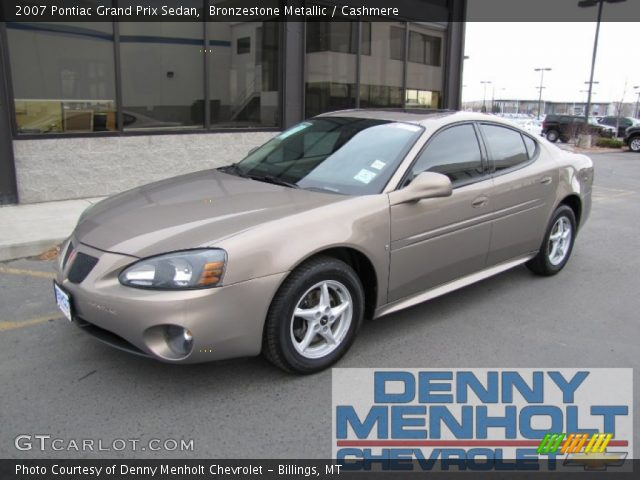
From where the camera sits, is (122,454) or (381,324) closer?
(122,454)

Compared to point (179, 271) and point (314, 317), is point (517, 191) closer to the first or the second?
point (314, 317)

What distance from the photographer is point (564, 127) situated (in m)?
28.5

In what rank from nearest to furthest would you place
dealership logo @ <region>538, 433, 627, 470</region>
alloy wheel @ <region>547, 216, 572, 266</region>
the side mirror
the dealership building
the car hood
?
dealership logo @ <region>538, 433, 627, 470</region>
the car hood
the side mirror
alloy wheel @ <region>547, 216, 572, 266</region>
the dealership building

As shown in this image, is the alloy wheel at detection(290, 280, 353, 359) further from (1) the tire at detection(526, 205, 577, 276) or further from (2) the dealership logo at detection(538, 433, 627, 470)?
(1) the tire at detection(526, 205, 577, 276)

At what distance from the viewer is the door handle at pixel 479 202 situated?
165 inches

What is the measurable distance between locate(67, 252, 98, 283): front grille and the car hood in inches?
3.3

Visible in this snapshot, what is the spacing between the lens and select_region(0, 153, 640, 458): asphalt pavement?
282cm

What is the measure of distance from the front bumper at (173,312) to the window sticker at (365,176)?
1.04 metres

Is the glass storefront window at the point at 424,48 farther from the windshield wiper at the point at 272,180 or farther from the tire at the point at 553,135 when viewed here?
the tire at the point at 553,135

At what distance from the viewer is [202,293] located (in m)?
2.88

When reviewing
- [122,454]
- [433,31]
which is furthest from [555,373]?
[433,31]

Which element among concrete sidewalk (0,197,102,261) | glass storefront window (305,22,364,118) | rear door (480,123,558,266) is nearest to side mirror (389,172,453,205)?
rear door (480,123,558,266)

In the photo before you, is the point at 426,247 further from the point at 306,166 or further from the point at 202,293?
the point at 202,293

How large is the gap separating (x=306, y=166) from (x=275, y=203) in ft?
2.36
